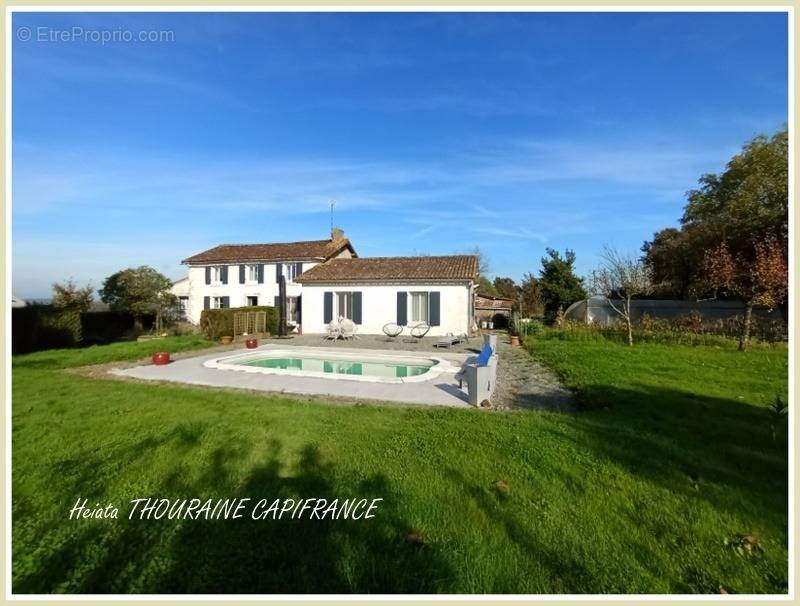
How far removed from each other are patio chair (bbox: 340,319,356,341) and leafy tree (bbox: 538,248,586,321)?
45.0 feet

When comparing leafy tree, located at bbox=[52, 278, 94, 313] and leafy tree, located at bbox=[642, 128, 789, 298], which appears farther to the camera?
leafy tree, located at bbox=[52, 278, 94, 313]

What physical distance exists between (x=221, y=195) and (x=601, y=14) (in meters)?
15.5

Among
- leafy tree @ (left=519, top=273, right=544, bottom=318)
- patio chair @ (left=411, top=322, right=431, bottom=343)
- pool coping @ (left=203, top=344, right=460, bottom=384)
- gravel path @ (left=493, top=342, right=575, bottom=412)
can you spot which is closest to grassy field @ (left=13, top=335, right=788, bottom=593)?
gravel path @ (left=493, top=342, right=575, bottom=412)

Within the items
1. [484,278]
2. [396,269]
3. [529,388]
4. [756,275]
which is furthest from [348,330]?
[484,278]

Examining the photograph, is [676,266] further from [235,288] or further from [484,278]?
[235,288]

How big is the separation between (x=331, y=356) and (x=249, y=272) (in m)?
16.8

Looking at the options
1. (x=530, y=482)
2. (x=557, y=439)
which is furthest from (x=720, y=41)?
(x=530, y=482)

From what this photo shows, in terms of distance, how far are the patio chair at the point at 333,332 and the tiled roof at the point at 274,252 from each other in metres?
7.94

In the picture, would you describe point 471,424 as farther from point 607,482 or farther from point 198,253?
point 198,253

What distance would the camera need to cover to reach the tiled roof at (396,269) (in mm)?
19234

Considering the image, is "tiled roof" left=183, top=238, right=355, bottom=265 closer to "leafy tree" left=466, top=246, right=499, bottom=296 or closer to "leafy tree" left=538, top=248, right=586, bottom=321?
"leafy tree" left=466, top=246, right=499, bottom=296

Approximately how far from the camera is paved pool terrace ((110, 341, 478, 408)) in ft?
23.9

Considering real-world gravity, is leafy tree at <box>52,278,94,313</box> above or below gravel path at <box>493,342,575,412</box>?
above

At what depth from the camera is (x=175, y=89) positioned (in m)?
5.96
